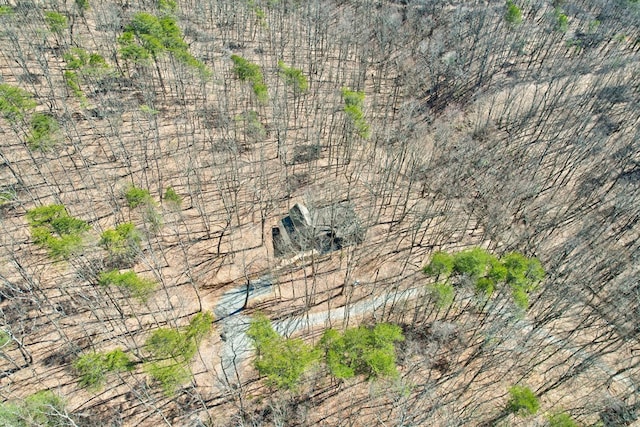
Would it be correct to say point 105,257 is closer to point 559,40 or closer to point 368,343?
point 368,343

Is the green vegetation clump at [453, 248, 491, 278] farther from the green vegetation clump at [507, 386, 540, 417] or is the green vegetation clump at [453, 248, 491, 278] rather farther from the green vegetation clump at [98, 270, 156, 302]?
the green vegetation clump at [98, 270, 156, 302]

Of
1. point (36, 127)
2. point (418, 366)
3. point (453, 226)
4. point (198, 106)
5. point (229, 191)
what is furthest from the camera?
point (198, 106)

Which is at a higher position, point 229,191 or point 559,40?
point 559,40

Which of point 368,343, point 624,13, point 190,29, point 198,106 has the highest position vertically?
point 624,13

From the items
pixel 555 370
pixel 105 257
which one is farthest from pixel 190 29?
pixel 555 370

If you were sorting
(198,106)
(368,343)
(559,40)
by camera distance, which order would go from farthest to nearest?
(559,40), (198,106), (368,343)
